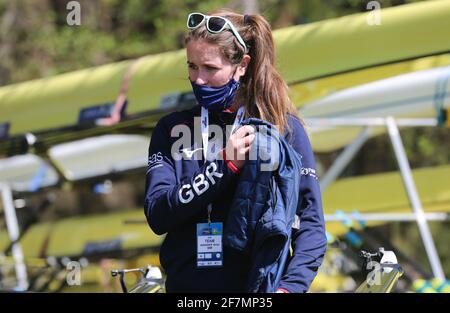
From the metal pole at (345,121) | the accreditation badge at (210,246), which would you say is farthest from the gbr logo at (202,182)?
the metal pole at (345,121)

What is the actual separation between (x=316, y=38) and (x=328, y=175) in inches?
82.4

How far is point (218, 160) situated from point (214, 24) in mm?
411

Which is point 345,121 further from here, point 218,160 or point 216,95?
point 218,160

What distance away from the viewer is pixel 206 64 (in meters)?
2.86

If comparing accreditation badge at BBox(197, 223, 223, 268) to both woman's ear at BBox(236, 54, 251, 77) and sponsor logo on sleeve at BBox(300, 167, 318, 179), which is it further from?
woman's ear at BBox(236, 54, 251, 77)

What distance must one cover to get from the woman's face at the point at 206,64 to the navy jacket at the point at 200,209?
0.13 m

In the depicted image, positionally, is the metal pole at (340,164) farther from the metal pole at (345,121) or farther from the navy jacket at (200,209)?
the navy jacket at (200,209)

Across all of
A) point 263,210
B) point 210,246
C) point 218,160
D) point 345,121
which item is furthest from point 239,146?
point 345,121

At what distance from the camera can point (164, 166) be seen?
2.90m

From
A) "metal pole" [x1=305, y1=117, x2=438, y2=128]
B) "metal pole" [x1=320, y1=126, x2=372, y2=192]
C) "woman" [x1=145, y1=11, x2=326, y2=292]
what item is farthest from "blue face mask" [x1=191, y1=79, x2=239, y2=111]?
"metal pole" [x1=320, y1=126, x2=372, y2=192]
